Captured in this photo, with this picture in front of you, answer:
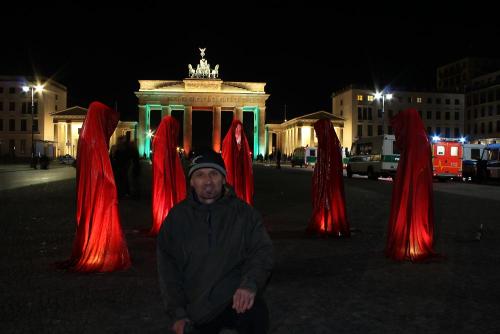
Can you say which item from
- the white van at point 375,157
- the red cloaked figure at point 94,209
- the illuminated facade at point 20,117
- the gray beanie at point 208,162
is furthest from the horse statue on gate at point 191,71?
the gray beanie at point 208,162

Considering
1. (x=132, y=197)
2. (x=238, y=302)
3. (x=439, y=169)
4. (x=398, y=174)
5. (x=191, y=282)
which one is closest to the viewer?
(x=238, y=302)

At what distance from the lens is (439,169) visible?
31.2 metres

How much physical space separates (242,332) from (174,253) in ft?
1.87

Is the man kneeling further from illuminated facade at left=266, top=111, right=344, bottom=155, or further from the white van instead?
illuminated facade at left=266, top=111, right=344, bottom=155

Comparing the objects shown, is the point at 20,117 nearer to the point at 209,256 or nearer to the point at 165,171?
the point at 165,171

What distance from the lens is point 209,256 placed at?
3.13m

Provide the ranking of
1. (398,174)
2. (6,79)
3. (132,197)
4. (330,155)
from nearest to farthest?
(398,174), (330,155), (132,197), (6,79)

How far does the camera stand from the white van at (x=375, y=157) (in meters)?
31.3

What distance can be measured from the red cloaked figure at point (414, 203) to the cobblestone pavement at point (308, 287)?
265mm

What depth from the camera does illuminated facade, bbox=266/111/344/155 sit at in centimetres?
9831

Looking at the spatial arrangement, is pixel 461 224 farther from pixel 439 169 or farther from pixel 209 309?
pixel 439 169

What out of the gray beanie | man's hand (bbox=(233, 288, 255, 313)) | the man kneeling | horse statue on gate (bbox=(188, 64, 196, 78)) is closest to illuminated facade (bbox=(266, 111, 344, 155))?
horse statue on gate (bbox=(188, 64, 196, 78))

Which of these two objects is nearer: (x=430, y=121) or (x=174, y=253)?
(x=174, y=253)

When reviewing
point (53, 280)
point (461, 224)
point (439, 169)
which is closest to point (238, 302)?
point (53, 280)
